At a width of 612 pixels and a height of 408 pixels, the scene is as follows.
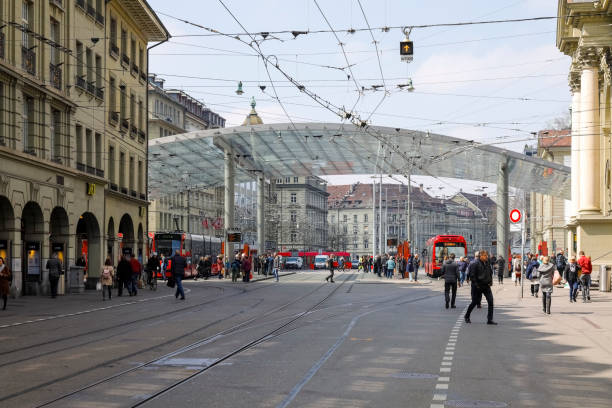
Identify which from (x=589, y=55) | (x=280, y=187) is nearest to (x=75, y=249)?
(x=589, y=55)

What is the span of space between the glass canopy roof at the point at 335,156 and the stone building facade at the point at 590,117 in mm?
10327

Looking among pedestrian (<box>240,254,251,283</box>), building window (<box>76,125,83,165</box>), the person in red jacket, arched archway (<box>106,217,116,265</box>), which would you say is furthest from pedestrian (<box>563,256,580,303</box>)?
pedestrian (<box>240,254,251,283</box>)

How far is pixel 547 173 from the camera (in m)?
64.5

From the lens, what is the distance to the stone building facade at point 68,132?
32875 mm

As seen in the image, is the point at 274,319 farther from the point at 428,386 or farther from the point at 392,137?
the point at 392,137

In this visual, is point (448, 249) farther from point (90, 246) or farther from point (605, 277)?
point (90, 246)

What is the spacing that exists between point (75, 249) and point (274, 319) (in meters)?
19.9

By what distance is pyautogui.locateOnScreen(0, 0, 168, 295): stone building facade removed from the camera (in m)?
32.9

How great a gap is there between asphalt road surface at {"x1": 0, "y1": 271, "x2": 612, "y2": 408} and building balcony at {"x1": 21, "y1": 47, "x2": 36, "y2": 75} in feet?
33.1

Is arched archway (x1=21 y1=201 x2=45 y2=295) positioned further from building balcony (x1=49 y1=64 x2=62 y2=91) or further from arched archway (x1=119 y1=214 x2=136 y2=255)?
arched archway (x1=119 y1=214 x2=136 y2=255)

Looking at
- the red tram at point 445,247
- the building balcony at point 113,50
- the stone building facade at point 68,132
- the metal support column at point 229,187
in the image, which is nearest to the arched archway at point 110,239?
the stone building facade at point 68,132

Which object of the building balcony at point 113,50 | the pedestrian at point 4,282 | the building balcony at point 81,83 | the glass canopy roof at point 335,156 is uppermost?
the building balcony at point 113,50

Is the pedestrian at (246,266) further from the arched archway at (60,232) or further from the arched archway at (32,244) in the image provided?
the arched archway at (32,244)

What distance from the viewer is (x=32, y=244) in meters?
35.4
